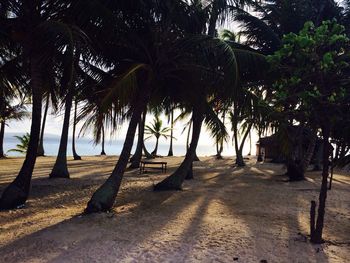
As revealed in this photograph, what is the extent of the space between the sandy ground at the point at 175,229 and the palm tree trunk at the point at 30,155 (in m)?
0.42

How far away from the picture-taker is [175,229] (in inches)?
321

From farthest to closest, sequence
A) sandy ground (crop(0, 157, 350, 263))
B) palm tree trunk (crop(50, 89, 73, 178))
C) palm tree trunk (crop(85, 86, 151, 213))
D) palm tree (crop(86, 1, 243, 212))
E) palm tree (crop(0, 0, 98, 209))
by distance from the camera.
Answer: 1. palm tree trunk (crop(50, 89, 73, 178))
2. palm tree (crop(86, 1, 243, 212))
3. palm tree trunk (crop(85, 86, 151, 213))
4. palm tree (crop(0, 0, 98, 209))
5. sandy ground (crop(0, 157, 350, 263))

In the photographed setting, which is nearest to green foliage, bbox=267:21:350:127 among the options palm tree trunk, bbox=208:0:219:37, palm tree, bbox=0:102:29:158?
palm tree trunk, bbox=208:0:219:37

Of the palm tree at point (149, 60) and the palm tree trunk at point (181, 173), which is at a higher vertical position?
the palm tree at point (149, 60)

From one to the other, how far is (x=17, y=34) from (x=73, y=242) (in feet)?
18.6

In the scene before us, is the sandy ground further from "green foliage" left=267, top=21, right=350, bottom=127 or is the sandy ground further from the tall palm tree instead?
the tall palm tree

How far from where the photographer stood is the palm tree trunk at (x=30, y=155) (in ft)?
33.3

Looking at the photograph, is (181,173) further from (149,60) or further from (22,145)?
(22,145)

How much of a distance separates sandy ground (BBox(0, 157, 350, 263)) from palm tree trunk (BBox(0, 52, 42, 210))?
0.42m

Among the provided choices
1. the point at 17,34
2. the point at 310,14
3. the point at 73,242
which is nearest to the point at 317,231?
the point at 73,242

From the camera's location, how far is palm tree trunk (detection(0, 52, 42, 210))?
33.3 feet

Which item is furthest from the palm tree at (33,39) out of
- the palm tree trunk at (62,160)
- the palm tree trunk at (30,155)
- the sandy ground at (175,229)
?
the palm tree trunk at (62,160)

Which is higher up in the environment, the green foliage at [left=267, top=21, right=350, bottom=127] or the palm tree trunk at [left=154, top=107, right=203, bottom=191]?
the green foliage at [left=267, top=21, right=350, bottom=127]

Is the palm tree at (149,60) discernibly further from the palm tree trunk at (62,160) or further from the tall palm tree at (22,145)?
the tall palm tree at (22,145)
